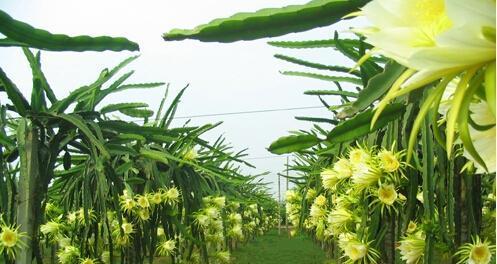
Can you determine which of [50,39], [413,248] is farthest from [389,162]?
[50,39]

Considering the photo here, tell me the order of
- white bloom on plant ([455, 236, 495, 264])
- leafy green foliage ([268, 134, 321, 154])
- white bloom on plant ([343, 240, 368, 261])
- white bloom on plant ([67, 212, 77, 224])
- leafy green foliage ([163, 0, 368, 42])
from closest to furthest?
leafy green foliage ([163, 0, 368, 42]), leafy green foliage ([268, 134, 321, 154]), white bloom on plant ([455, 236, 495, 264]), white bloom on plant ([343, 240, 368, 261]), white bloom on plant ([67, 212, 77, 224])

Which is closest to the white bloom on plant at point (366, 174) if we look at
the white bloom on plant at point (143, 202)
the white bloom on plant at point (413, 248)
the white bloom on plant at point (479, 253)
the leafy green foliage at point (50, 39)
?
the white bloom on plant at point (413, 248)

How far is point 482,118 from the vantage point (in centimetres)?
30

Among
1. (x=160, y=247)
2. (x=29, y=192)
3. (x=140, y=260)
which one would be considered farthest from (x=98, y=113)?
(x=160, y=247)

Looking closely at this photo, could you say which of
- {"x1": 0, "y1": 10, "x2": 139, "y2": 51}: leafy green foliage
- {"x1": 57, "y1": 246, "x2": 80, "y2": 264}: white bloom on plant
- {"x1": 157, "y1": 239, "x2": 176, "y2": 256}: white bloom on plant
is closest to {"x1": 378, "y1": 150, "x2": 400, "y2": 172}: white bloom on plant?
{"x1": 0, "y1": 10, "x2": 139, "y2": 51}: leafy green foliage

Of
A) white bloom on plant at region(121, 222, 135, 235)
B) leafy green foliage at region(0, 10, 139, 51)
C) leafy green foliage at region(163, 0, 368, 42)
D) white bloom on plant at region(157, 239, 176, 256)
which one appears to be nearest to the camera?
leafy green foliage at region(163, 0, 368, 42)

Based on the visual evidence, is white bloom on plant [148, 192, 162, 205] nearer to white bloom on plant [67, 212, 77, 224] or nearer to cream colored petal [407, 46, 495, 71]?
white bloom on plant [67, 212, 77, 224]

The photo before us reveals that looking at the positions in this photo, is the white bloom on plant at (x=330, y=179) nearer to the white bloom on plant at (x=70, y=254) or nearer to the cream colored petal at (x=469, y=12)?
the cream colored petal at (x=469, y=12)

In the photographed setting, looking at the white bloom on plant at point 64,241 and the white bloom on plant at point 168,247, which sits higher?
the white bloom on plant at point 64,241

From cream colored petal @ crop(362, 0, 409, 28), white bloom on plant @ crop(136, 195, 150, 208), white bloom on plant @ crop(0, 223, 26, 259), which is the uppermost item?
cream colored petal @ crop(362, 0, 409, 28)

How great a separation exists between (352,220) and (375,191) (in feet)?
0.92

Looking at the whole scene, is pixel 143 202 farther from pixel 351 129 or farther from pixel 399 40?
pixel 399 40

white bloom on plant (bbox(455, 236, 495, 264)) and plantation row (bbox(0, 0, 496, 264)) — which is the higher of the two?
plantation row (bbox(0, 0, 496, 264))

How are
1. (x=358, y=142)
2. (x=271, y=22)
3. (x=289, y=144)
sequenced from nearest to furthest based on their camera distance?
1. (x=271, y=22)
2. (x=289, y=144)
3. (x=358, y=142)
